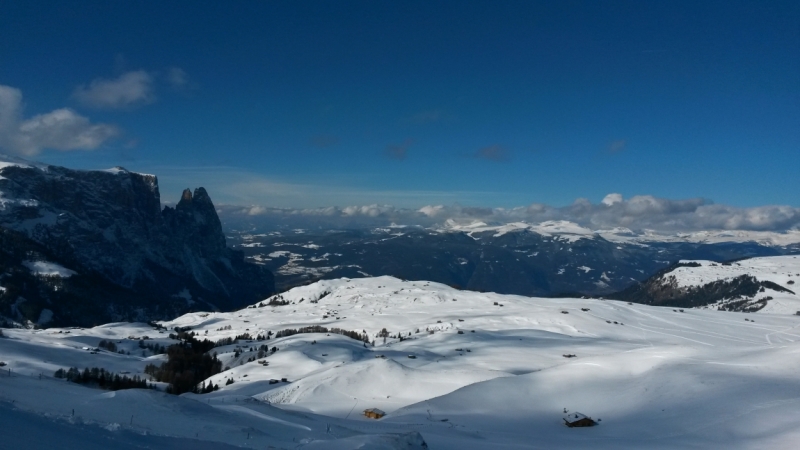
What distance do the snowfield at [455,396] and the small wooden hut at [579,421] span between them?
50 centimetres

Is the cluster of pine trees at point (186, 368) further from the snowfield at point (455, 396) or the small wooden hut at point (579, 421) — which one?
the small wooden hut at point (579, 421)

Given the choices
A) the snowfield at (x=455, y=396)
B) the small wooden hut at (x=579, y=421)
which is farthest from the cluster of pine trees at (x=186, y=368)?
the small wooden hut at (x=579, y=421)

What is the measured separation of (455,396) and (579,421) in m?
7.65

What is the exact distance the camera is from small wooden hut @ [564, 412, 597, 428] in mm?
21266

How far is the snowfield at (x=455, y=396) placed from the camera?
12.9m

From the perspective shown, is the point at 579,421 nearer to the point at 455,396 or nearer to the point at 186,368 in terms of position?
the point at 455,396

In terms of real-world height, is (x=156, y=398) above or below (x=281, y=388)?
above

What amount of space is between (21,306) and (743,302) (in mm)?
275914

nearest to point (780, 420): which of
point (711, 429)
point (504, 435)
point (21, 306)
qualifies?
point (711, 429)

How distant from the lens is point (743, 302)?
198 metres

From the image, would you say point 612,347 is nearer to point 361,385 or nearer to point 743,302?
point 361,385

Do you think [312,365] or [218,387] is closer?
[218,387]

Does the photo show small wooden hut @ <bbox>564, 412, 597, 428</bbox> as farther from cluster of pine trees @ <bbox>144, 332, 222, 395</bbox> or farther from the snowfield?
cluster of pine trees @ <bbox>144, 332, 222, 395</bbox>

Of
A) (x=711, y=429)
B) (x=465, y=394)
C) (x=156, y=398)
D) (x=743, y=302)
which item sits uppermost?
(x=156, y=398)
